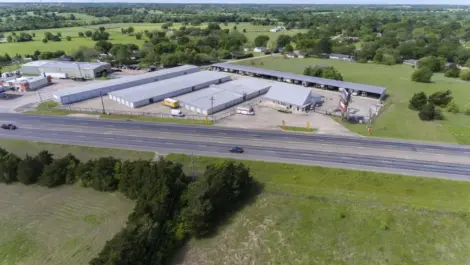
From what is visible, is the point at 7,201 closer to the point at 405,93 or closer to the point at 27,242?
the point at 27,242

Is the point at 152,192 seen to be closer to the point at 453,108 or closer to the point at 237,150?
the point at 237,150

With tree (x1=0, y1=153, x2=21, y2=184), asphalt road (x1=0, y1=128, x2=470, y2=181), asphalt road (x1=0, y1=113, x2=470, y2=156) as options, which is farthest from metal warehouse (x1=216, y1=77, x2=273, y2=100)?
tree (x1=0, y1=153, x2=21, y2=184)

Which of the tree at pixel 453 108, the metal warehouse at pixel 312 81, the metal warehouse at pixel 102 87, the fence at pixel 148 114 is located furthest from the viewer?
the metal warehouse at pixel 312 81

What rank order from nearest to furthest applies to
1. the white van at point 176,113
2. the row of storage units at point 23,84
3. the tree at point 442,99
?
1. the white van at point 176,113
2. the tree at point 442,99
3. the row of storage units at point 23,84

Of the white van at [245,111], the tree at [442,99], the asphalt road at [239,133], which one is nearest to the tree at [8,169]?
the asphalt road at [239,133]

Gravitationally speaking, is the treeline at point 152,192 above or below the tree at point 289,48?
below

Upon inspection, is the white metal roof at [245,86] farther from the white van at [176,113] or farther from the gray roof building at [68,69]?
the gray roof building at [68,69]

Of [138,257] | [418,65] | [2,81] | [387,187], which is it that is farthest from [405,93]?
[2,81]

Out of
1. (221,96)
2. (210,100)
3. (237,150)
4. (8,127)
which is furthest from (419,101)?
(8,127)
